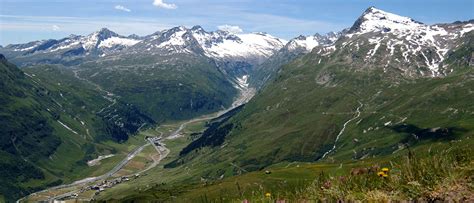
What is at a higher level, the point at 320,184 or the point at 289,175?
the point at 320,184

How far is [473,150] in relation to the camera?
9.20 m

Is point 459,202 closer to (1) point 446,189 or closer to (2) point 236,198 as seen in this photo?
(1) point 446,189

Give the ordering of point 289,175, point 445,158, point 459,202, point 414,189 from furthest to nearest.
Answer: point 289,175, point 445,158, point 414,189, point 459,202

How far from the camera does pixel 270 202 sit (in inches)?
336

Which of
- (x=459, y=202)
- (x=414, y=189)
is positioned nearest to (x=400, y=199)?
(x=414, y=189)

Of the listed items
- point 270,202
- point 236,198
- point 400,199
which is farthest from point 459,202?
point 236,198

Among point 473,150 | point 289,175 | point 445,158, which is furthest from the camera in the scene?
point 289,175

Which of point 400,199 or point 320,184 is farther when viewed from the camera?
point 320,184

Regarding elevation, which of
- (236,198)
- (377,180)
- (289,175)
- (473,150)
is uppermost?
(473,150)

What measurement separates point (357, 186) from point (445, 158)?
162cm

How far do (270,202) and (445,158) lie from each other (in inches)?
127

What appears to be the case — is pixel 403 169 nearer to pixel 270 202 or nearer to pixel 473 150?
pixel 473 150

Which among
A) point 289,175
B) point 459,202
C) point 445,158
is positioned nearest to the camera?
point 459,202

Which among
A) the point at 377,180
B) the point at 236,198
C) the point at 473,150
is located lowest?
the point at 236,198
